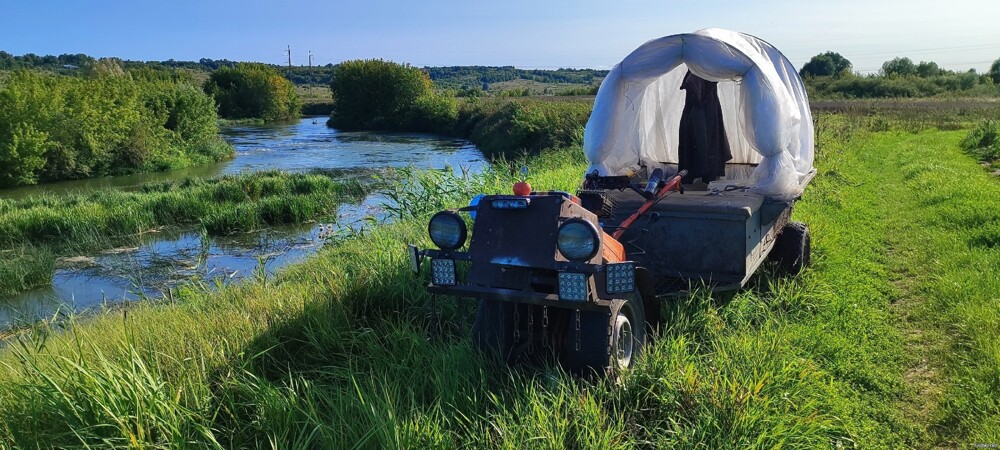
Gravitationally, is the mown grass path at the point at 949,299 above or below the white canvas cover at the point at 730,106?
below

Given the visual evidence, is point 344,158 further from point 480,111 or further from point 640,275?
point 640,275

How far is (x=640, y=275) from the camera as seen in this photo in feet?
12.6

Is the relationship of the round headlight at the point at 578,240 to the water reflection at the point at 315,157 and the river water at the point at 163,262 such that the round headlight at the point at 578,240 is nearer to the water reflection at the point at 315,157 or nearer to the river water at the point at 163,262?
the river water at the point at 163,262

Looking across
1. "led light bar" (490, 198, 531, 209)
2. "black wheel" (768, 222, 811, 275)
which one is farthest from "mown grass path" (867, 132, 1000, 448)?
"led light bar" (490, 198, 531, 209)

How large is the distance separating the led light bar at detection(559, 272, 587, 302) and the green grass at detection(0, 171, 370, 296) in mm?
10968

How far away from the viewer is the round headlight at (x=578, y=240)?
3.17 m

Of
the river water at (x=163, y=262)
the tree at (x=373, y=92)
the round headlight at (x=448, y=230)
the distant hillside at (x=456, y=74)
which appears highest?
the distant hillside at (x=456, y=74)

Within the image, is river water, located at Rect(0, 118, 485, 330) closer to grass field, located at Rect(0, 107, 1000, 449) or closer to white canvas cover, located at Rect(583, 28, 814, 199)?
grass field, located at Rect(0, 107, 1000, 449)

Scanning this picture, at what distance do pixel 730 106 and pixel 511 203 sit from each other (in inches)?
202

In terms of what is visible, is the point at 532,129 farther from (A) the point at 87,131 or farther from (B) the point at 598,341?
(B) the point at 598,341

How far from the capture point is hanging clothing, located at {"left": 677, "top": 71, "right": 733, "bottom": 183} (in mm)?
6129

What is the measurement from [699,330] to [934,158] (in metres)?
13.9

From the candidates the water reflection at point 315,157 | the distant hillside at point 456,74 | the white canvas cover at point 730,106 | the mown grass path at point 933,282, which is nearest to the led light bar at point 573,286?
the mown grass path at point 933,282

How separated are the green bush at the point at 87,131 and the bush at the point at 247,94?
97.5 ft
